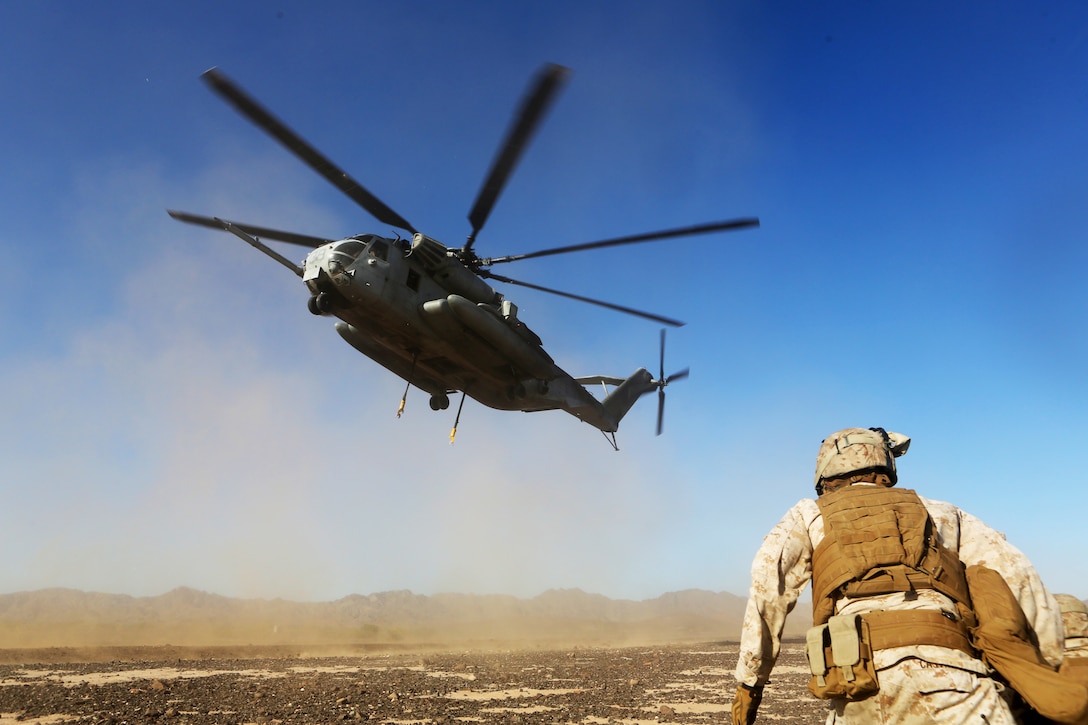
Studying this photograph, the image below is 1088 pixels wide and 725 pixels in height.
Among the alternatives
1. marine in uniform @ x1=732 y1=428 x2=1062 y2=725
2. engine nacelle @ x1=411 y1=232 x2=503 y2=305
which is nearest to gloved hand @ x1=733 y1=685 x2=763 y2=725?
marine in uniform @ x1=732 y1=428 x2=1062 y2=725

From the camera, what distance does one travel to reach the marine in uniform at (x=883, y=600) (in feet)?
8.45

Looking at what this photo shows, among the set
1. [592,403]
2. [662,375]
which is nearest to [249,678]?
[592,403]

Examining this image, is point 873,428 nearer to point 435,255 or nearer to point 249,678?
point 435,255

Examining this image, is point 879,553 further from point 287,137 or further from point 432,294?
point 432,294

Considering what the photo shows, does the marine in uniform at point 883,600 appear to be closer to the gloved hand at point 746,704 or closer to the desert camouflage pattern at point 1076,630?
the gloved hand at point 746,704

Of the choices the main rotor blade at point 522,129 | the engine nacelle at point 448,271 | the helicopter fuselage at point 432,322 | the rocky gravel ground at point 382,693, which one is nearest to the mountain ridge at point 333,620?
the rocky gravel ground at point 382,693

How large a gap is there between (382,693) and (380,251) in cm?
877

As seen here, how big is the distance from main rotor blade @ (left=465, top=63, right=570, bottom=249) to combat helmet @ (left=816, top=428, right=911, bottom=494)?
6.08 metres

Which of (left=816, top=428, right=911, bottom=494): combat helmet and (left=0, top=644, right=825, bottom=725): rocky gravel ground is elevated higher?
(left=816, top=428, right=911, bottom=494): combat helmet

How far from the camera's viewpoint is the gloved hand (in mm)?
2951

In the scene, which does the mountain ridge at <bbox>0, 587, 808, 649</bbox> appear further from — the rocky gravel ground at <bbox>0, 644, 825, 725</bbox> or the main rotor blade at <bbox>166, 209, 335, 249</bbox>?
the main rotor blade at <bbox>166, 209, 335, 249</bbox>

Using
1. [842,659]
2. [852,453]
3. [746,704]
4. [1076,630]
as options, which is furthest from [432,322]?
[842,659]

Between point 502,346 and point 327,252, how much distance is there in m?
3.55

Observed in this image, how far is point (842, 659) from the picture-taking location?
2715 mm
